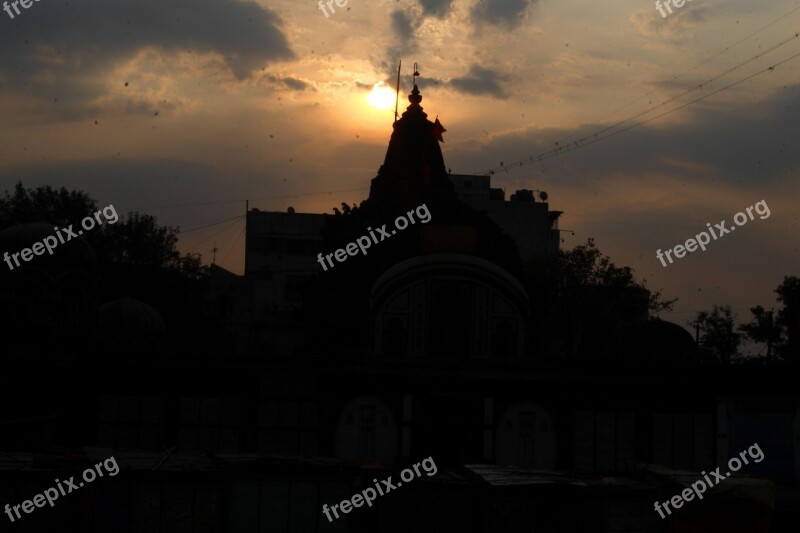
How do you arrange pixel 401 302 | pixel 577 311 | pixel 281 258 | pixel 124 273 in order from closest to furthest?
pixel 401 302 → pixel 577 311 → pixel 124 273 → pixel 281 258

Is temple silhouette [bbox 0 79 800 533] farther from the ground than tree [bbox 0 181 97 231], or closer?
closer

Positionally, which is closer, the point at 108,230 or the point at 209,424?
the point at 209,424

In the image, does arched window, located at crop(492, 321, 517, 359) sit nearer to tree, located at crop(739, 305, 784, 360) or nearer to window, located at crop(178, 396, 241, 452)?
window, located at crop(178, 396, 241, 452)

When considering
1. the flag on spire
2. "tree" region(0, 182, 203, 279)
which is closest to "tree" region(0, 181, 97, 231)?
"tree" region(0, 182, 203, 279)

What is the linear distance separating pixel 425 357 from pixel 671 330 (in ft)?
52.9

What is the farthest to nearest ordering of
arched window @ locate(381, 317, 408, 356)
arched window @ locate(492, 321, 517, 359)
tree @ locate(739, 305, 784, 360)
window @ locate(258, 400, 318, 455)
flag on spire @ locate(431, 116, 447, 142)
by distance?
tree @ locate(739, 305, 784, 360) < flag on spire @ locate(431, 116, 447, 142) < arched window @ locate(492, 321, 517, 359) < arched window @ locate(381, 317, 408, 356) < window @ locate(258, 400, 318, 455)

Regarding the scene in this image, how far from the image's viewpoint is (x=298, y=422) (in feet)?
126

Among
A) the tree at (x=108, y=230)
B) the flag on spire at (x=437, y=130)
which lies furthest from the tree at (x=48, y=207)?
the flag on spire at (x=437, y=130)

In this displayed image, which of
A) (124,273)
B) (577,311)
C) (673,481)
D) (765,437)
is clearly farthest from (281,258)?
(673,481)

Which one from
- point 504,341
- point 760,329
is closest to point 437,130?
point 504,341

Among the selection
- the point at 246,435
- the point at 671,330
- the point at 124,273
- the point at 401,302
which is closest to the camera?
the point at 246,435

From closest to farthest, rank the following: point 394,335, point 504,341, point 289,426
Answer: point 289,426 → point 394,335 → point 504,341

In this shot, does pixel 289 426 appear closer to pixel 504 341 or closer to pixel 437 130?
pixel 504 341

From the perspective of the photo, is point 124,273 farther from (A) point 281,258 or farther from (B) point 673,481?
(B) point 673,481
